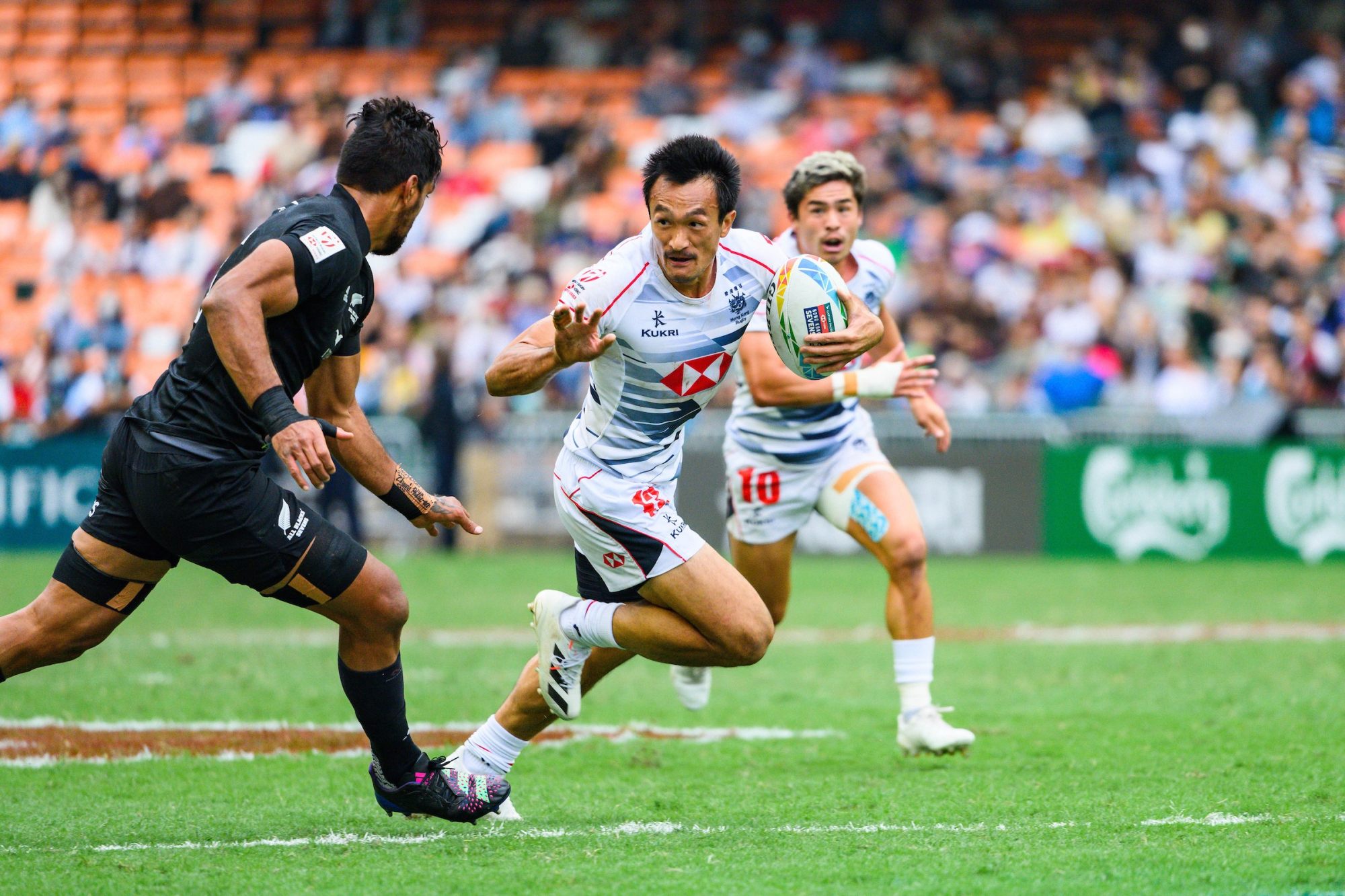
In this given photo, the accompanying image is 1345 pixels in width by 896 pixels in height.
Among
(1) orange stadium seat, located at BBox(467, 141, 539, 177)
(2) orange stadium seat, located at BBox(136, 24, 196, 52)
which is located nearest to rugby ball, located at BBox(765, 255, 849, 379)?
(1) orange stadium seat, located at BBox(467, 141, 539, 177)

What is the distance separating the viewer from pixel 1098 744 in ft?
23.6

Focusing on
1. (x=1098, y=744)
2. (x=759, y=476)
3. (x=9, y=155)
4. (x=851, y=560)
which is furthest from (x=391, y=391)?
(x=1098, y=744)

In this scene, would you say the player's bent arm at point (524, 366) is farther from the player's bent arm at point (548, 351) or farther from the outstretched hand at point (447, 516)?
the outstretched hand at point (447, 516)

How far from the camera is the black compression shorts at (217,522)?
17.0 feet

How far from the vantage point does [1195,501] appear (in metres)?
17.0

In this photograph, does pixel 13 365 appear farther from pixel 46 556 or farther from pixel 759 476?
pixel 759 476

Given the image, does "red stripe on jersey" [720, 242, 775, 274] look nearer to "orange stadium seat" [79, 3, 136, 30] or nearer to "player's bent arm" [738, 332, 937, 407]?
"player's bent arm" [738, 332, 937, 407]

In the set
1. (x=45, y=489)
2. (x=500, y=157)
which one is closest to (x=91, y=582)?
(x=45, y=489)

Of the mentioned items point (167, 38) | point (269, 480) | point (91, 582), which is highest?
point (167, 38)

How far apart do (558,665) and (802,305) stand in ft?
5.24

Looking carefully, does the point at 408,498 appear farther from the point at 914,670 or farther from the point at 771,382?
the point at 914,670

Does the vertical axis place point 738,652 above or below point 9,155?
below

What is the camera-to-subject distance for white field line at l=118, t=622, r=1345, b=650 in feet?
36.3

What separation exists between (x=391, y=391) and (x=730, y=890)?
15.7 meters
